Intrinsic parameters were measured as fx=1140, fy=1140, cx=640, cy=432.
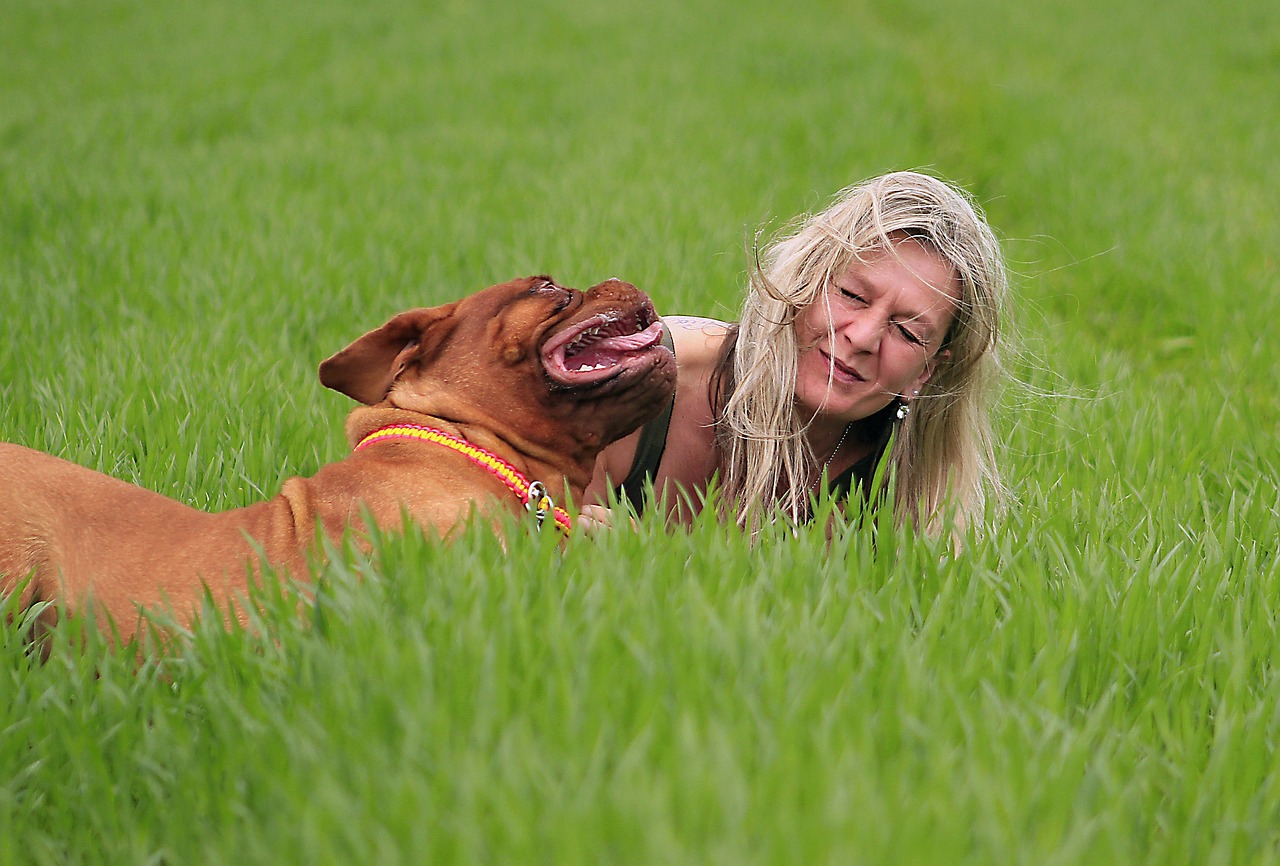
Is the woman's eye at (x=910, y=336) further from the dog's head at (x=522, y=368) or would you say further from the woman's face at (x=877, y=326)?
the dog's head at (x=522, y=368)

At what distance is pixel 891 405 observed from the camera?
342 centimetres

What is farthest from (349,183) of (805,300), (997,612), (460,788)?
(460,788)

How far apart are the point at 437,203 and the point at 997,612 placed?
4847 millimetres

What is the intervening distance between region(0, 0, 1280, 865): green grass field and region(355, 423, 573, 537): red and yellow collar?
0.37 metres

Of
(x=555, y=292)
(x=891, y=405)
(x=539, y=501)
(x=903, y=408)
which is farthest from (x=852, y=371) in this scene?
(x=539, y=501)

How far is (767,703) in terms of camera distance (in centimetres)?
165

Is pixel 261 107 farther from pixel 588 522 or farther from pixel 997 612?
pixel 997 612

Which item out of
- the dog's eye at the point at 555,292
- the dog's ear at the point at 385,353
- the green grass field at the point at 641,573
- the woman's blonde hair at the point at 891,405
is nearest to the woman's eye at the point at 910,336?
the woman's blonde hair at the point at 891,405

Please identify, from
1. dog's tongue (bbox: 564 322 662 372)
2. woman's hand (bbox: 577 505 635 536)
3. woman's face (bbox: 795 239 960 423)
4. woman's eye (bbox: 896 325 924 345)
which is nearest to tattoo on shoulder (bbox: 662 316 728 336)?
woman's face (bbox: 795 239 960 423)

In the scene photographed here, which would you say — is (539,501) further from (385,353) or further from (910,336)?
(910,336)

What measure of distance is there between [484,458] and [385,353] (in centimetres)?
45

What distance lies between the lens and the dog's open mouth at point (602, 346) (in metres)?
2.66

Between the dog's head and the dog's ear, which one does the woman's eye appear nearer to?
the dog's head

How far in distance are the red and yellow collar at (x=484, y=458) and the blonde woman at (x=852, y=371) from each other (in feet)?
1.63
